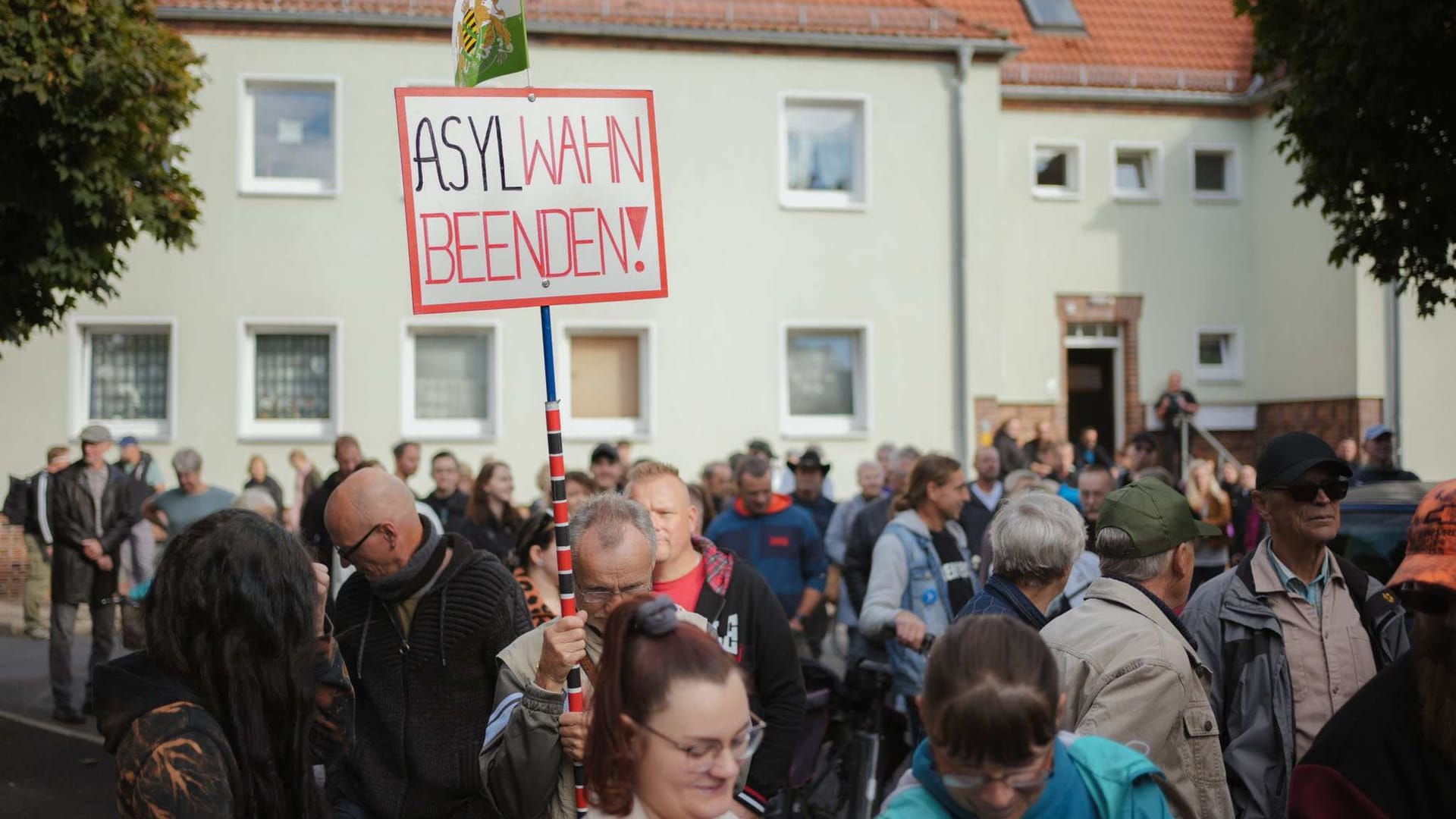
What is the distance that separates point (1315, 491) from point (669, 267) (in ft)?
50.8

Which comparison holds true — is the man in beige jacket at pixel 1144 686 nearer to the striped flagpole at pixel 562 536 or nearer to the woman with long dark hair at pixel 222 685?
the striped flagpole at pixel 562 536

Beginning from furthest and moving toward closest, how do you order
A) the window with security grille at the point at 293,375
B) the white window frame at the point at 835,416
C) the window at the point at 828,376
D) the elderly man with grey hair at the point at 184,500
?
1. the window at the point at 828,376
2. the white window frame at the point at 835,416
3. the window with security grille at the point at 293,375
4. the elderly man with grey hair at the point at 184,500

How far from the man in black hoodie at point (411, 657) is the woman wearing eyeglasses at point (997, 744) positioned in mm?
1918

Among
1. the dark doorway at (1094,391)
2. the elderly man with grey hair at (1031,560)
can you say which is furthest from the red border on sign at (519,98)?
the dark doorway at (1094,391)

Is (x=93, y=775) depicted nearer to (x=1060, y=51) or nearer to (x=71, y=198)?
(x=71, y=198)

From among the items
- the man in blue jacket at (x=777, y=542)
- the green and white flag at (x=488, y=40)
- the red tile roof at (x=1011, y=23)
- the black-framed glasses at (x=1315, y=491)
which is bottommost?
the man in blue jacket at (x=777, y=542)

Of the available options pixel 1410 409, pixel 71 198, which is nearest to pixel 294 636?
pixel 71 198

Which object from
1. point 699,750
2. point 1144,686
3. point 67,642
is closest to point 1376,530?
point 1144,686

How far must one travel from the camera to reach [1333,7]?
338 inches

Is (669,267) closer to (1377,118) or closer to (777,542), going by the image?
(777,542)

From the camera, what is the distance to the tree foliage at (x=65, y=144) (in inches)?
364

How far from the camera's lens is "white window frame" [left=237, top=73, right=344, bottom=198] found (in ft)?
60.9

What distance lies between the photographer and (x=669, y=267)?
64.0 ft

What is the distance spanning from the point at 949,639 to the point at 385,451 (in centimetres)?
1693
